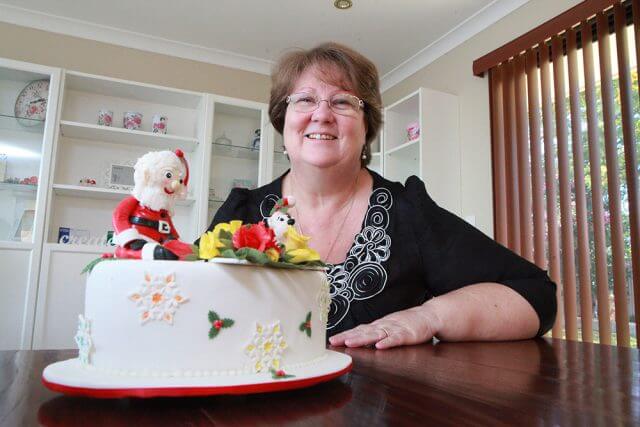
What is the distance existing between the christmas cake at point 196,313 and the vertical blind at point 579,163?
74.6 inches

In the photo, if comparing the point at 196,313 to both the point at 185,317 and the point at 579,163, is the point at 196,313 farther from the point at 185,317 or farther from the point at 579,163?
the point at 579,163

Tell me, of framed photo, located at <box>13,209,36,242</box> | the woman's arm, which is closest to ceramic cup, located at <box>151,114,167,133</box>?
framed photo, located at <box>13,209,36,242</box>

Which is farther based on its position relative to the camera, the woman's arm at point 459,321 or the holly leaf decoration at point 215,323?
the woman's arm at point 459,321

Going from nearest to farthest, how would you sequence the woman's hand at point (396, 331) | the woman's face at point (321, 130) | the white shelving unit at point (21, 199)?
1. the woman's hand at point (396, 331)
2. the woman's face at point (321, 130)
3. the white shelving unit at point (21, 199)

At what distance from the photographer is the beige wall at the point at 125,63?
3191 mm

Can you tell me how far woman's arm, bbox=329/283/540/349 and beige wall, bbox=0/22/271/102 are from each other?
315cm

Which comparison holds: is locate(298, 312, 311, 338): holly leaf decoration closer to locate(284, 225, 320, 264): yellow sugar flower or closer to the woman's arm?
locate(284, 225, 320, 264): yellow sugar flower

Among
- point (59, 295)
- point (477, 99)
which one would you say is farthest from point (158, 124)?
point (477, 99)

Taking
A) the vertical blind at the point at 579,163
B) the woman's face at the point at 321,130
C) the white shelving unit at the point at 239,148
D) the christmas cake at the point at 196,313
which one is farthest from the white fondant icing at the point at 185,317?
the white shelving unit at the point at 239,148

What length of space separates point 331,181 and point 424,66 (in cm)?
256

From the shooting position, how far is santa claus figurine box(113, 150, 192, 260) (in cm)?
51

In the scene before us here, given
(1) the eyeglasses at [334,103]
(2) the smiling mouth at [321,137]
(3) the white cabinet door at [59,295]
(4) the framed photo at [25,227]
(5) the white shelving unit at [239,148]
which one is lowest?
(3) the white cabinet door at [59,295]

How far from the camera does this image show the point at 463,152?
3129mm

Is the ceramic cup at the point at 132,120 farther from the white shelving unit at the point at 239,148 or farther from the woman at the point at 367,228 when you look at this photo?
the woman at the point at 367,228
